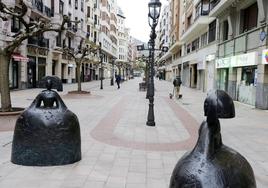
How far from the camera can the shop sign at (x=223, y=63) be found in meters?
21.4

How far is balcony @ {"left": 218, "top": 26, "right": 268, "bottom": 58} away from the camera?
16.8 metres

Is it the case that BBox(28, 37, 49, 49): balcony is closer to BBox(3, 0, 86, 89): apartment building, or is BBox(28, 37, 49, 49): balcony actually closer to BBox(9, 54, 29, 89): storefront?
BBox(3, 0, 86, 89): apartment building

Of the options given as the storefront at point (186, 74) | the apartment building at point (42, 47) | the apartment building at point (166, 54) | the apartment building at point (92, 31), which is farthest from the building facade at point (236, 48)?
the apartment building at point (166, 54)

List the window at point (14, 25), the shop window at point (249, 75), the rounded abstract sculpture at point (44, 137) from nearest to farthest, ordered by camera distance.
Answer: the rounded abstract sculpture at point (44, 137) < the shop window at point (249, 75) < the window at point (14, 25)

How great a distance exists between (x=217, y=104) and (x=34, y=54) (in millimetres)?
28932

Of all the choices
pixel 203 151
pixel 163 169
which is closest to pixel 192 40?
pixel 163 169

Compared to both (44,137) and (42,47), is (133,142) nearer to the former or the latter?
(44,137)

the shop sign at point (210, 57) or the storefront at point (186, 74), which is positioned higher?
the shop sign at point (210, 57)

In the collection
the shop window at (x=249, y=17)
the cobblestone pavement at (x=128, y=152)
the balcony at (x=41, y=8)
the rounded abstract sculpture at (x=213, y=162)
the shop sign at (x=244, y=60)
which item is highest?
the balcony at (x=41, y=8)

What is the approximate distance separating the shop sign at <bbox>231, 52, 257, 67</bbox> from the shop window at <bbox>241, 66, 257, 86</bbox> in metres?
0.39

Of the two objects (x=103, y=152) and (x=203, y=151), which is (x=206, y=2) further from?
(x=203, y=151)

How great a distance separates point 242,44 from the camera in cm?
1905

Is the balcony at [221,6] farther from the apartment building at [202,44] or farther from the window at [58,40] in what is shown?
the window at [58,40]

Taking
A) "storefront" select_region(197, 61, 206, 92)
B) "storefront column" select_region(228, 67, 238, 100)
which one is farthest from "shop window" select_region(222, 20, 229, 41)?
"storefront" select_region(197, 61, 206, 92)
